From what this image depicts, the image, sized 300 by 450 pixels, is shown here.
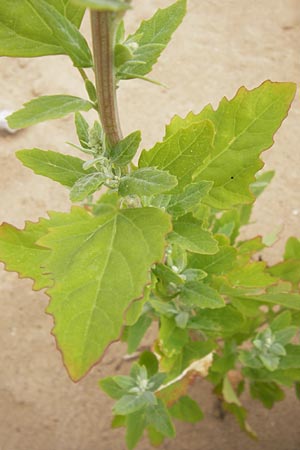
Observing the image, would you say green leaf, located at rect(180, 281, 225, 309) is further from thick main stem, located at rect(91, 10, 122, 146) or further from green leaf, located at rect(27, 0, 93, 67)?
green leaf, located at rect(27, 0, 93, 67)

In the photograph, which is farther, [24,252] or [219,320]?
[219,320]

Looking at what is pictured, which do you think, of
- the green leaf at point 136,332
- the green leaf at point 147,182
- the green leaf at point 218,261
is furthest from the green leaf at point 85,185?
the green leaf at point 136,332

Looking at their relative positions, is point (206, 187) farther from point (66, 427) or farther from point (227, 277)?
point (66, 427)

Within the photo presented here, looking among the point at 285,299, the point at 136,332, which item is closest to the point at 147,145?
the point at 136,332

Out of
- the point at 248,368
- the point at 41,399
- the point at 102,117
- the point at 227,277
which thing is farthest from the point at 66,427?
the point at 102,117

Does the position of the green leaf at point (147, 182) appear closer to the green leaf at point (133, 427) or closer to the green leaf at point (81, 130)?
the green leaf at point (81, 130)

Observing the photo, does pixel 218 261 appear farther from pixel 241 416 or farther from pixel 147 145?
pixel 147 145

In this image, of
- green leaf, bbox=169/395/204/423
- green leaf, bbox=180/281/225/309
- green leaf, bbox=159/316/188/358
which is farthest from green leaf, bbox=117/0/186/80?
green leaf, bbox=169/395/204/423
